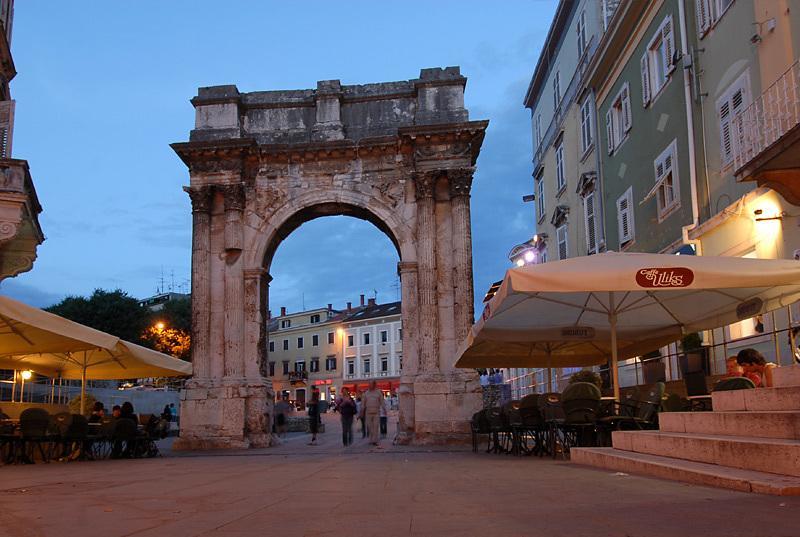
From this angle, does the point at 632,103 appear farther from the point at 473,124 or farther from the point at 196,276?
the point at 196,276

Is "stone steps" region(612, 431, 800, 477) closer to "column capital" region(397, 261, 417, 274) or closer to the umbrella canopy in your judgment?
the umbrella canopy

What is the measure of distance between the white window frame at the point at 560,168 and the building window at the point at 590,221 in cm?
345

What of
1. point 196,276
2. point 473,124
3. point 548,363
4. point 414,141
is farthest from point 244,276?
point 548,363

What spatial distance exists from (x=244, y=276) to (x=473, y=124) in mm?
7011

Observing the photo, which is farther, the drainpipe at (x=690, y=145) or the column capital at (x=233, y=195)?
the column capital at (x=233, y=195)

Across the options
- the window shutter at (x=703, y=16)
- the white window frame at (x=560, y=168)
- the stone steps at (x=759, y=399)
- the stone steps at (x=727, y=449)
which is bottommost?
the stone steps at (x=727, y=449)

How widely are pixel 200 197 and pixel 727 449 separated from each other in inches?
660

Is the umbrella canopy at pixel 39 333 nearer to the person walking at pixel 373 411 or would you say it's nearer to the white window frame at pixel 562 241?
the person walking at pixel 373 411

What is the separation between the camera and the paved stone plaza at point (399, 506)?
4910 mm

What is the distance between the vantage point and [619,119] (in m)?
22.7

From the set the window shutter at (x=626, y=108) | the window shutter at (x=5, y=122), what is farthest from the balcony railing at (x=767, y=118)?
the window shutter at (x=5, y=122)

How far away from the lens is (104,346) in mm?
14719

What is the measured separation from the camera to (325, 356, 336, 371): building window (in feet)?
279

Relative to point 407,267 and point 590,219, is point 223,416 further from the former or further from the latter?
point 590,219
